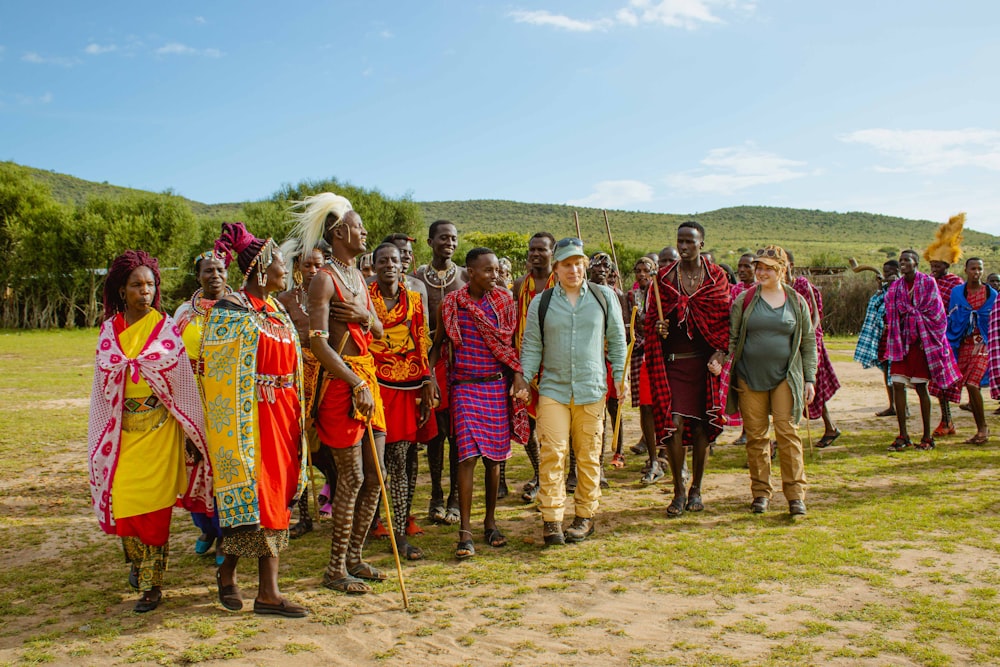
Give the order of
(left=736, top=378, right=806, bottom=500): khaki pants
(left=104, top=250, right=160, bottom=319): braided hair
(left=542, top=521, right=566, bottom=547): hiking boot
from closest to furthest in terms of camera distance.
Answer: (left=104, top=250, right=160, bottom=319): braided hair
(left=542, top=521, right=566, bottom=547): hiking boot
(left=736, top=378, right=806, bottom=500): khaki pants

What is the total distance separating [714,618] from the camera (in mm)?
4004

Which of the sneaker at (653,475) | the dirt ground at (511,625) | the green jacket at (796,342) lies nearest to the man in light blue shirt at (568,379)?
the dirt ground at (511,625)

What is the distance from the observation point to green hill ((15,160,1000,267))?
59.8 m

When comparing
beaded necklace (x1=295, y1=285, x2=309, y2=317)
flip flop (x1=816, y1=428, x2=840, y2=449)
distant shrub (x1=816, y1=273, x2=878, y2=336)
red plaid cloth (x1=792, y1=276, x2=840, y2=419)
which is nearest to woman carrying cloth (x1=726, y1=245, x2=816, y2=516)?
red plaid cloth (x1=792, y1=276, x2=840, y2=419)

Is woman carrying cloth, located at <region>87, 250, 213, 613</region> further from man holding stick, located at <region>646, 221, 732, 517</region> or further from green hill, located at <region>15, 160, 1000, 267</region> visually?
green hill, located at <region>15, 160, 1000, 267</region>

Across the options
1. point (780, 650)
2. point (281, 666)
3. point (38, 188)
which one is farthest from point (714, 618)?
point (38, 188)

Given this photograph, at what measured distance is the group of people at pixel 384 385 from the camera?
4.24m

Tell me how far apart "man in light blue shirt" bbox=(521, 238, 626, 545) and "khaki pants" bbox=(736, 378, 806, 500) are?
1.46m

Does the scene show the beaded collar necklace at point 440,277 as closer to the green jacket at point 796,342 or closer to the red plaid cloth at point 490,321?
the red plaid cloth at point 490,321

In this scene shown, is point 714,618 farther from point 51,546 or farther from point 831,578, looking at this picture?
point 51,546

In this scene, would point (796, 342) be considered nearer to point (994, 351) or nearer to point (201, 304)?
point (994, 351)

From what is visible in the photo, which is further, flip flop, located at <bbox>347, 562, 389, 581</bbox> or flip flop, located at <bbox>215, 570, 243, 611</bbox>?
flip flop, located at <bbox>347, 562, 389, 581</bbox>

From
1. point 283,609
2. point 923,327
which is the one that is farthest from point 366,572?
point 923,327

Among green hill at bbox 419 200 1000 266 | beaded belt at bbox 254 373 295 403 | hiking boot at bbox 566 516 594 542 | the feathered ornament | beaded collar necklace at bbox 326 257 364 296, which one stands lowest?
hiking boot at bbox 566 516 594 542
